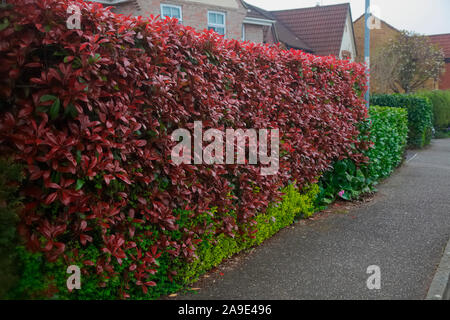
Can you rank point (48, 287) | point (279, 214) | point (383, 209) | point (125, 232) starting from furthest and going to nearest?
point (383, 209), point (279, 214), point (125, 232), point (48, 287)

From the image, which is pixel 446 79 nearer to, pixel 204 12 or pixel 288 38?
pixel 288 38

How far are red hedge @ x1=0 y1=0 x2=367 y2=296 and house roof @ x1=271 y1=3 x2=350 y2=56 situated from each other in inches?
1062

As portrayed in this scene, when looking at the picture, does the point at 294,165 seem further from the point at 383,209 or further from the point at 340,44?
the point at 340,44

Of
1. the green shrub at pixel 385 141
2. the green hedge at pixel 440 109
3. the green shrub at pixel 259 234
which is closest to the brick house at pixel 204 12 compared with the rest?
the green hedge at pixel 440 109

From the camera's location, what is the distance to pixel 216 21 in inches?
803

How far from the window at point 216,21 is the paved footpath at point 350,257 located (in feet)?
48.4

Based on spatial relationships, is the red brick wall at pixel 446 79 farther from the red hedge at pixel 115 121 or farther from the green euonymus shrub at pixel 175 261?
the red hedge at pixel 115 121

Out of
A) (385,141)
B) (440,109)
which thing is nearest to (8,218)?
(385,141)

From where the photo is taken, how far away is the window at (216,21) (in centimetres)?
2006

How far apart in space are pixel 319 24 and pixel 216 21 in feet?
47.1

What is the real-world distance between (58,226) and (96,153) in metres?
0.58
